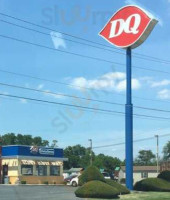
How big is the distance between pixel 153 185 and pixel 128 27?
1154 centimetres

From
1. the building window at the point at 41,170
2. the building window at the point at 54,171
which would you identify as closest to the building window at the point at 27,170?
the building window at the point at 41,170

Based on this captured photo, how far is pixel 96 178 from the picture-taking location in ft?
99.7

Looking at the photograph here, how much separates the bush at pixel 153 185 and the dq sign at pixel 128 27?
978 centimetres

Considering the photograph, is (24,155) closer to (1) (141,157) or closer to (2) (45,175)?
(2) (45,175)

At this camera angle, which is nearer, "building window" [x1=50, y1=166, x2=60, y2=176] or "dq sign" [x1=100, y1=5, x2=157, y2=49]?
"dq sign" [x1=100, y1=5, x2=157, y2=49]

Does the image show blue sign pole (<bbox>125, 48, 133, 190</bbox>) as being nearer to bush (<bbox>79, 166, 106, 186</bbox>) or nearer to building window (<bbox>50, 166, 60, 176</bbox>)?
bush (<bbox>79, 166, 106, 186</bbox>)

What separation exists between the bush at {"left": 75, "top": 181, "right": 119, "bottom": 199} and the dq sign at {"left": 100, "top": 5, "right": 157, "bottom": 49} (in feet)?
36.6

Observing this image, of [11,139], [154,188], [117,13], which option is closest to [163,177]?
[154,188]

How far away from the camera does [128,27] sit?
113 feet

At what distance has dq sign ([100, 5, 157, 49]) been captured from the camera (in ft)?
109

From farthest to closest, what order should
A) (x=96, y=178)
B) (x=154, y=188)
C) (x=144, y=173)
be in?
(x=144, y=173) → (x=154, y=188) → (x=96, y=178)

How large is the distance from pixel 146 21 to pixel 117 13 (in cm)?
261

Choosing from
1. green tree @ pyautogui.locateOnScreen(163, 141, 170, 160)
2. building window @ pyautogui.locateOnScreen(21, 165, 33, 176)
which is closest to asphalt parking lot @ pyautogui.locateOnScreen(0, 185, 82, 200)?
building window @ pyautogui.locateOnScreen(21, 165, 33, 176)

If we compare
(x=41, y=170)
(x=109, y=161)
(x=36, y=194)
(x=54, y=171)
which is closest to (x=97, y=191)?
(x=36, y=194)
